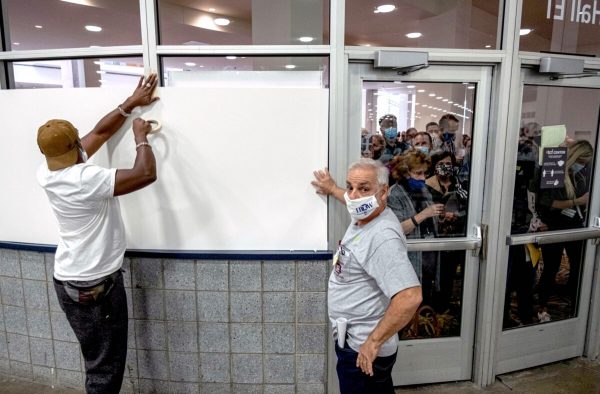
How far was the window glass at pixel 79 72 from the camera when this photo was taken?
2170 millimetres

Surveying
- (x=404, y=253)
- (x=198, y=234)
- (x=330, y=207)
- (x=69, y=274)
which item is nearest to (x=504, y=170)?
(x=330, y=207)

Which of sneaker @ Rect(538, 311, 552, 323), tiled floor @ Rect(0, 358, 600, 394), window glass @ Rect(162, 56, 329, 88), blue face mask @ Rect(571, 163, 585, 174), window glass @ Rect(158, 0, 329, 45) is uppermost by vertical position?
window glass @ Rect(158, 0, 329, 45)

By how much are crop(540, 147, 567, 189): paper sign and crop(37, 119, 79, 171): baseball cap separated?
2.65m

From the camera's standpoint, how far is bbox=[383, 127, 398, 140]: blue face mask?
2.28 meters

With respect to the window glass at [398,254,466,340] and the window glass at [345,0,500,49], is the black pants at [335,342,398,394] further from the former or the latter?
the window glass at [345,0,500,49]

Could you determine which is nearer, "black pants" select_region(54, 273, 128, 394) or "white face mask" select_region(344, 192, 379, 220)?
"white face mask" select_region(344, 192, 379, 220)

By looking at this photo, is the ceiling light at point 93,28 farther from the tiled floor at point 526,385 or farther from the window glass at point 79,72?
the tiled floor at point 526,385

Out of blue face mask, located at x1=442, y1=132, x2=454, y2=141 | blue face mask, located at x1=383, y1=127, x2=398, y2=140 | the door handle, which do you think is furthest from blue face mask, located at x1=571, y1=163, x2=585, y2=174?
blue face mask, located at x1=383, y1=127, x2=398, y2=140

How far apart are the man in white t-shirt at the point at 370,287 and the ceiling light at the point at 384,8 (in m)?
1.13

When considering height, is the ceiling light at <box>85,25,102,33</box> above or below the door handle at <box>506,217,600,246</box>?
above

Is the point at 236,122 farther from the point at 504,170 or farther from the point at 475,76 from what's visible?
the point at 504,170

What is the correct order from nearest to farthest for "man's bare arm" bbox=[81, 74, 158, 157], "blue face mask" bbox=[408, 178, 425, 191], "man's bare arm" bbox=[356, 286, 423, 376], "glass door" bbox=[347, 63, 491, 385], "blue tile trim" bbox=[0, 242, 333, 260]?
1. "man's bare arm" bbox=[356, 286, 423, 376]
2. "man's bare arm" bbox=[81, 74, 158, 157]
3. "blue tile trim" bbox=[0, 242, 333, 260]
4. "glass door" bbox=[347, 63, 491, 385]
5. "blue face mask" bbox=[408, 178, 425, 191]

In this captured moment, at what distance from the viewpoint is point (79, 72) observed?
89.0 inches

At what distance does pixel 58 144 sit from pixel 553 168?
2.79 m
